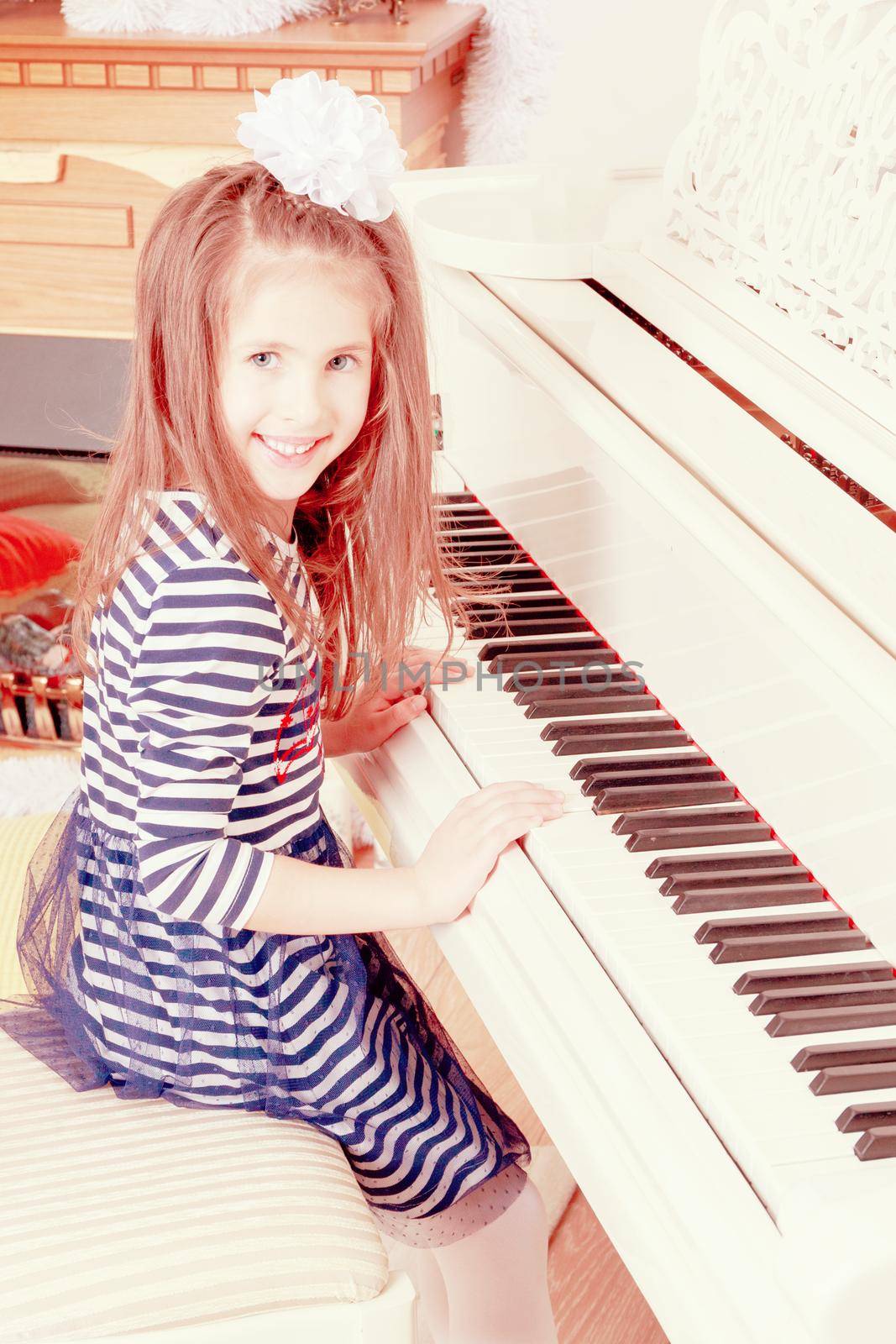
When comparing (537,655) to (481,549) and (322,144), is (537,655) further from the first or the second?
(322,144)

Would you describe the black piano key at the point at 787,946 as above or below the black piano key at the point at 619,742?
above

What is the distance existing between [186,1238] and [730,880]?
485 millimetres

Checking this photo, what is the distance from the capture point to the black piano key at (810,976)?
968 mm

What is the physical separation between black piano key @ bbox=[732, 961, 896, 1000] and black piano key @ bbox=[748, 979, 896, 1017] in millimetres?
12

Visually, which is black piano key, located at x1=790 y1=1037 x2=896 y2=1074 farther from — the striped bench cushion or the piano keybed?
the striped bench cushion

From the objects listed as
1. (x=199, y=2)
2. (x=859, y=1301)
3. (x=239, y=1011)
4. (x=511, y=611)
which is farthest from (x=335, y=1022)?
(x=199, y=2)

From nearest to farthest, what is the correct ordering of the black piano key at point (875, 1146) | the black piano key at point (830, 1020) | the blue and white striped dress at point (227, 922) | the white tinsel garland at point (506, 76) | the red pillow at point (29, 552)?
the black piano key at point (875, 1146)
the black piano key at point (830, 1020)
the blue and white striped dress at point (227, 922)
the white tinsel garland at point (506, 76)
the red pillow at point (29, 552)

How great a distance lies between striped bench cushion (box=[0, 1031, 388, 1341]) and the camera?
1.00 meters

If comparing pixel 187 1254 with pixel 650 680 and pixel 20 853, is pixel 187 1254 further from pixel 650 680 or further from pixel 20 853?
pixel 20 853

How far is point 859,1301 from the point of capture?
2.31 feet

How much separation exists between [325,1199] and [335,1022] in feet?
0.63

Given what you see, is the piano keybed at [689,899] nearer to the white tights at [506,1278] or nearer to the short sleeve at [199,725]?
the short sleeve at [199,725]

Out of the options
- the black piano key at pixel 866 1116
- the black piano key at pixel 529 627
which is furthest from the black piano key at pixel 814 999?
the black piano key at pixel 529 627
